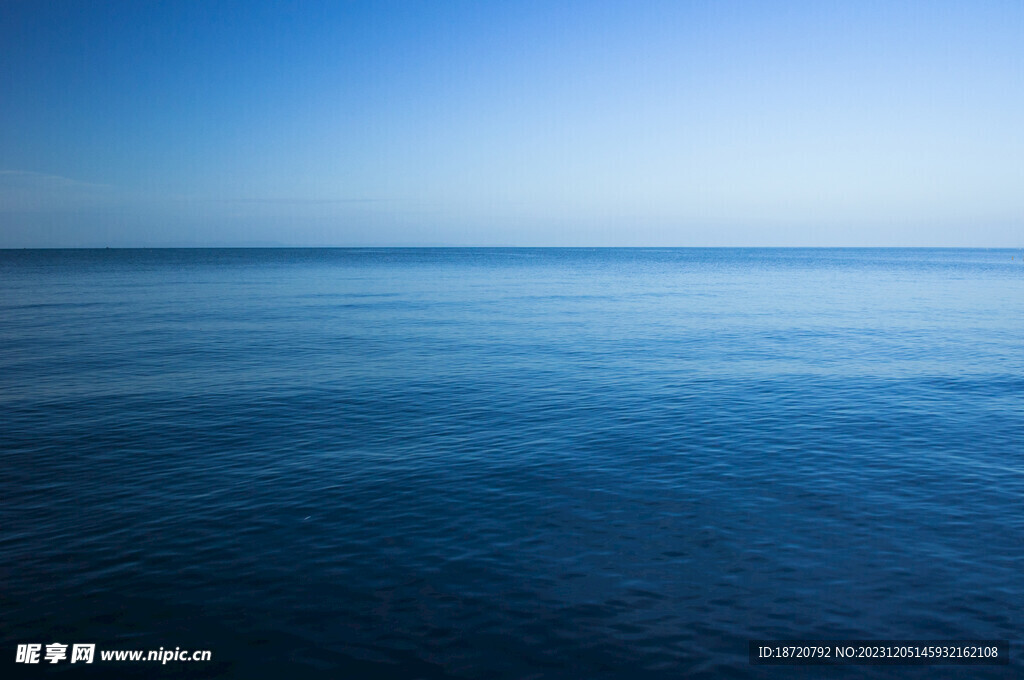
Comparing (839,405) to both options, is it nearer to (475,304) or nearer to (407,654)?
(407,654)

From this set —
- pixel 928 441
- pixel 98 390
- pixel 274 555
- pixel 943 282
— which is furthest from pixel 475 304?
pixel 943 282

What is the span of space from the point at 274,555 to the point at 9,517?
8390 millimetres

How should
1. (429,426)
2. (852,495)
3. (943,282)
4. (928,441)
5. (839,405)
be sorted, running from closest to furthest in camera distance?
1. (852,495)
2. (928,441)
3. (429,426)
4. (839,405)
5. (943,282)

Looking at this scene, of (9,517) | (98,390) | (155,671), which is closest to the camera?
(155,671)

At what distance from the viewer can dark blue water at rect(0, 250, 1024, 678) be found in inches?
534

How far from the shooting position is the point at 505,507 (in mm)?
19703

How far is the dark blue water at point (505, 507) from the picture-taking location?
13570mm

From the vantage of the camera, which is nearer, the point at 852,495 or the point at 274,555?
the point at 274,555

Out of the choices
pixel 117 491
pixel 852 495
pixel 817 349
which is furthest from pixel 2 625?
pixel 817 349

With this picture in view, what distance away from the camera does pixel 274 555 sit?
16781 mm

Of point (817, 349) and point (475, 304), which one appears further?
point (475, 304)

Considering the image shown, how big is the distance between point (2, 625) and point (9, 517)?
6.43m

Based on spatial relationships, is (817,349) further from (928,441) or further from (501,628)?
(501,628)

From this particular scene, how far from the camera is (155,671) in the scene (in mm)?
12555
